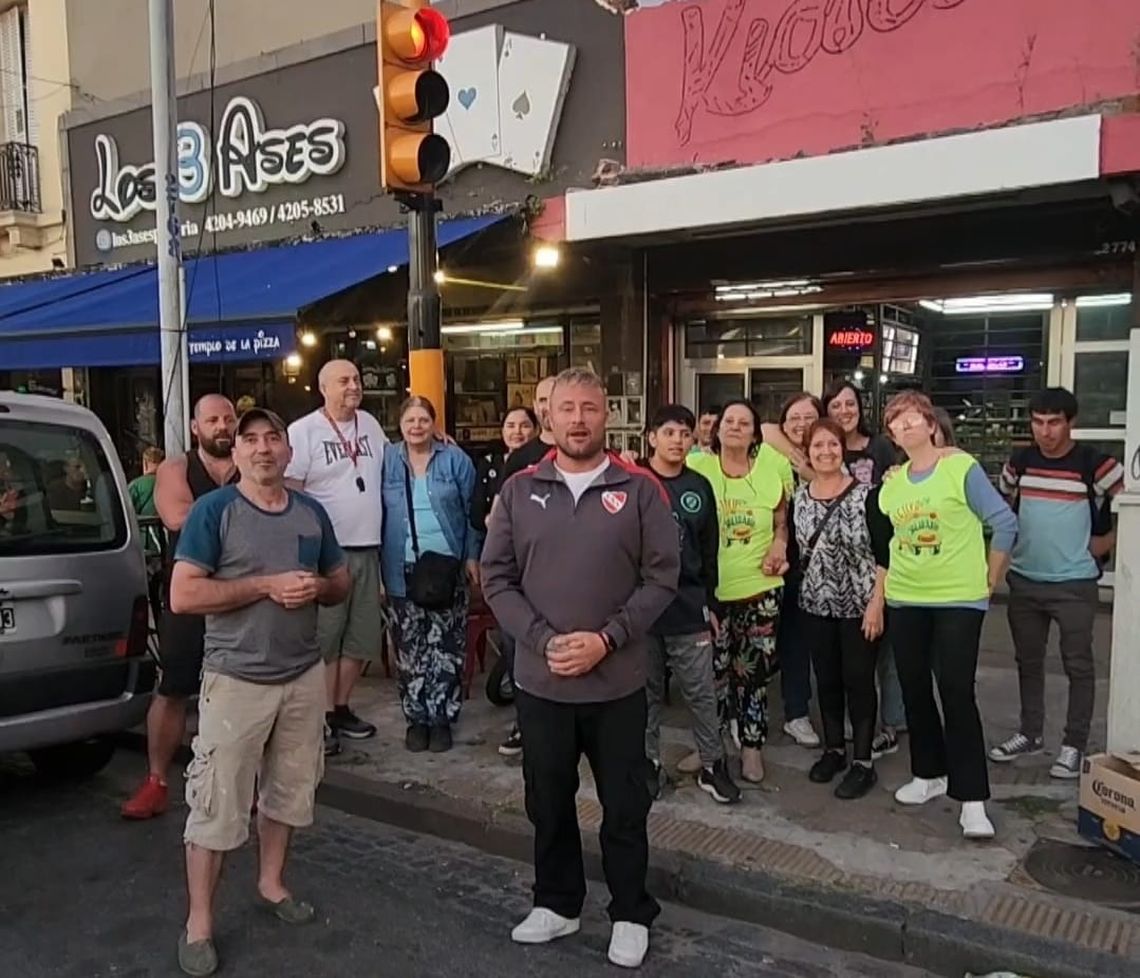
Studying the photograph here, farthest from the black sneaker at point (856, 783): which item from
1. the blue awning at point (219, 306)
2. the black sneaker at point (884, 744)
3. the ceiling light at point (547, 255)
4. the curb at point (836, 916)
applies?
the ceiling light at point (547, 255)

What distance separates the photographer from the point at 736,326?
946 cm

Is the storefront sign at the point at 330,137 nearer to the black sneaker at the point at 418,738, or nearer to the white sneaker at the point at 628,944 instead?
the black sneaker at the point at 418,738

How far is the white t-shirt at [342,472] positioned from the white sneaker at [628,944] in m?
2.57

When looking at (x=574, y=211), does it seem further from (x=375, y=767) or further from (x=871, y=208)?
(x=375, y=767)

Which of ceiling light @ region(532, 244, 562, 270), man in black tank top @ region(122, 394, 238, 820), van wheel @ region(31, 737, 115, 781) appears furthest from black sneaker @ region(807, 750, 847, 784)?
ceiling light @ region(532, 244, 562, 270)

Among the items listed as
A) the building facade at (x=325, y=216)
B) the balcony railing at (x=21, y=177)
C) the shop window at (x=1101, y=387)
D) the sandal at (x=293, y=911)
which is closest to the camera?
the sandal at (x=293, y=911)

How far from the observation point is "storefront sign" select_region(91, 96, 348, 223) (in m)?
10.6

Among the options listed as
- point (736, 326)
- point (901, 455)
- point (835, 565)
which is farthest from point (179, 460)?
point (736, 326)

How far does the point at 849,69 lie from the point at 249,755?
6.44 metres

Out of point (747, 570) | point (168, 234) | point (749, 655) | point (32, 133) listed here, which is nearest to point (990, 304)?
point (747, 570)

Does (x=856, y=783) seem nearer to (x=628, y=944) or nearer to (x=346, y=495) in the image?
(x=628, y=944)

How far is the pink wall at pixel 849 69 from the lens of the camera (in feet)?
22.4

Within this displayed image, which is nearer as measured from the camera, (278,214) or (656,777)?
(656,777)

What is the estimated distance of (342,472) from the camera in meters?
5.41
